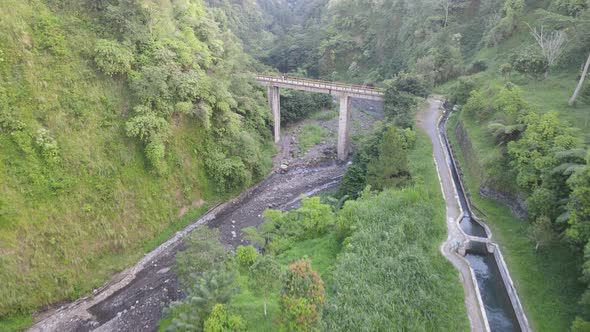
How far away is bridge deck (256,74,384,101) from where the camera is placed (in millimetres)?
44688

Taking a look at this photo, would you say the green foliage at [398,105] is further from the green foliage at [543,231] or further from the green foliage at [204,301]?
the green foliage at [204,301]

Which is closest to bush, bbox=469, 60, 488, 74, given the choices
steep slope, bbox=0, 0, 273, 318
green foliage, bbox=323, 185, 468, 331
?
green foliage, bbox=323, 185, 468, 331

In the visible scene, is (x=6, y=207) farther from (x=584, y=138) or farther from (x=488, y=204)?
(x=584, y=138)

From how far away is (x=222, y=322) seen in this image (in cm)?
1587

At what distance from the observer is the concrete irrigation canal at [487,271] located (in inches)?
714

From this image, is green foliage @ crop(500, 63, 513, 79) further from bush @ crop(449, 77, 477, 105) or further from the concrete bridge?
the concrete bridge

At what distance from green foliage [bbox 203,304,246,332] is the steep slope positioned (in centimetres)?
1479

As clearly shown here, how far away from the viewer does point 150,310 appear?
77.8 feet

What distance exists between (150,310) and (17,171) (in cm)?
1412

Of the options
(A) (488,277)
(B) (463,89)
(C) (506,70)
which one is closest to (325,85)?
(B) (463,89)

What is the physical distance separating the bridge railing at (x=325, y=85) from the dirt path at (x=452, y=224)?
7421mm

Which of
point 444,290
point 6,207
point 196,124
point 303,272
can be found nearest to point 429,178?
point 444,290

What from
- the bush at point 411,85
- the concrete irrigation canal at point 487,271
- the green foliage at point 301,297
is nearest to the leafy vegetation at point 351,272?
the green foliage at point 301,297

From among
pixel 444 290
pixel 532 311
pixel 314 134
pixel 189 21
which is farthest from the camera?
pixel 314 134
